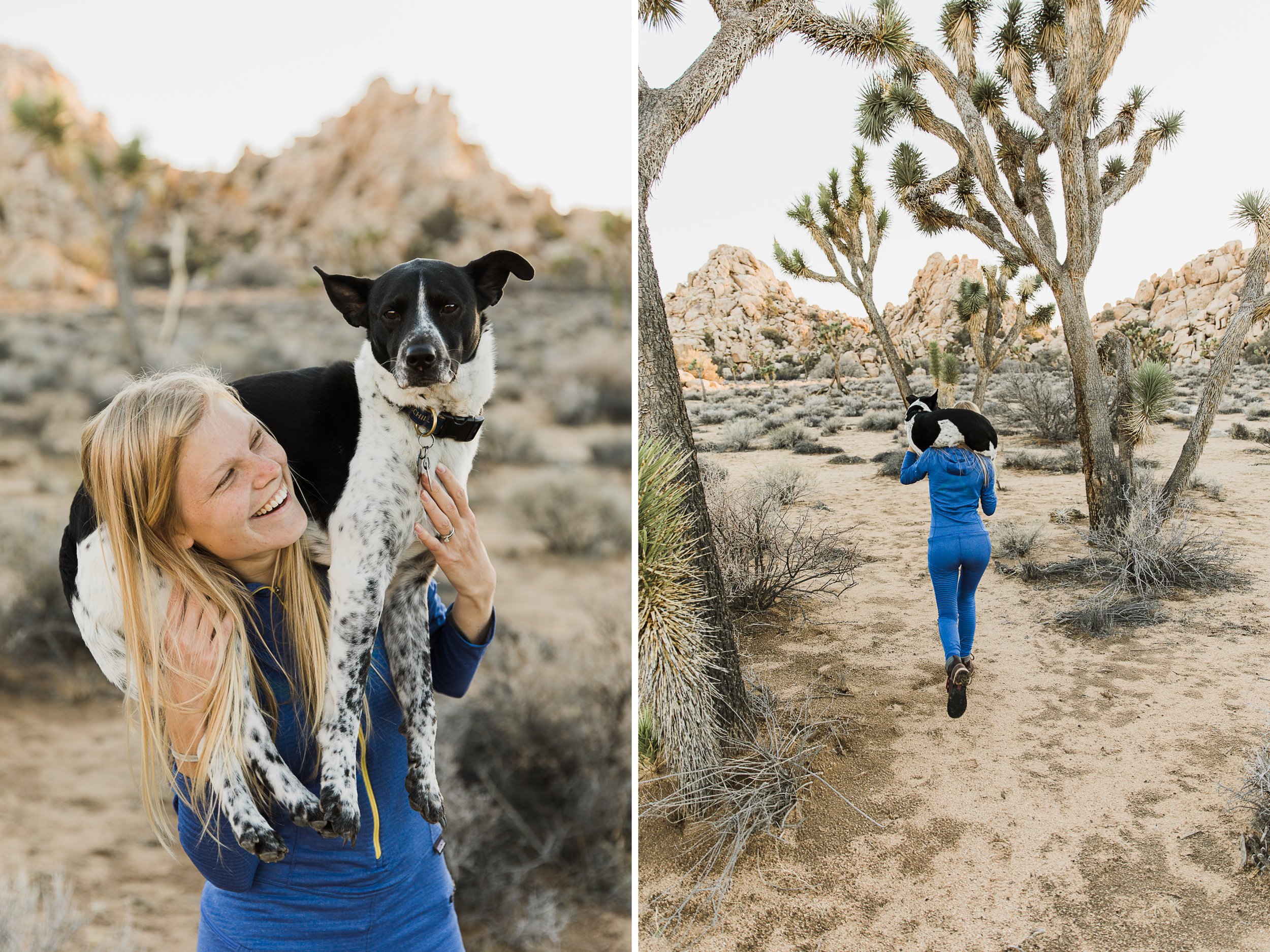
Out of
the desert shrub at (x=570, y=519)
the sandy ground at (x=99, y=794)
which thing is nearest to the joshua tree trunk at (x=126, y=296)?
the sandy ground at (x=99, y=794)

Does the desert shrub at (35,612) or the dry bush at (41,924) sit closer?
the dry bush at (41,924)

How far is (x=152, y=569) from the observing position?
115 centimetres

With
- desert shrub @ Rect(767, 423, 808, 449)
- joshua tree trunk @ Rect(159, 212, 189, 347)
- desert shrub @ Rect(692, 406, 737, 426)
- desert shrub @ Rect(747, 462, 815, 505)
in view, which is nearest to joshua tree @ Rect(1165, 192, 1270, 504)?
desert shrub @ Rect(747, 462, 815, 505)

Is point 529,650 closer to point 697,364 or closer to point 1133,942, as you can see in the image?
point 1133,942

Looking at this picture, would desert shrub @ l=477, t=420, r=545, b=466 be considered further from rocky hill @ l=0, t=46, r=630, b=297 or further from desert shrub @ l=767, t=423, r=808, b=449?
rocky hill @ l=0, t=46, r=630, b=297

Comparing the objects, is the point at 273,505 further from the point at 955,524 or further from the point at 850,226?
the point at 850,226

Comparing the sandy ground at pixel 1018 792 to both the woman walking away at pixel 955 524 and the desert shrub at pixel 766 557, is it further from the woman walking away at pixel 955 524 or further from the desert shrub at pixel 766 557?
the woman walking away at pixel 955 524

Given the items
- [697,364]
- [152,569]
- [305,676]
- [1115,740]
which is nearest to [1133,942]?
[1115,740]

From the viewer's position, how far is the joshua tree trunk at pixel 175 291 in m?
16.6

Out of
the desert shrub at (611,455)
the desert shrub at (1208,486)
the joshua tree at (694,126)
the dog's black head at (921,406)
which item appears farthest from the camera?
the desert shrub at (611,455)

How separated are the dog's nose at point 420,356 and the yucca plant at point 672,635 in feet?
7.51

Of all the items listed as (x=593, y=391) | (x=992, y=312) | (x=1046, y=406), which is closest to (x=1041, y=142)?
(x=992, y=312)

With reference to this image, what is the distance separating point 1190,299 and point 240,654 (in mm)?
12173

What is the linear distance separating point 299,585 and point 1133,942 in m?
3.91
